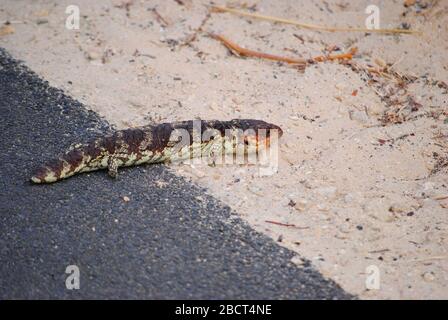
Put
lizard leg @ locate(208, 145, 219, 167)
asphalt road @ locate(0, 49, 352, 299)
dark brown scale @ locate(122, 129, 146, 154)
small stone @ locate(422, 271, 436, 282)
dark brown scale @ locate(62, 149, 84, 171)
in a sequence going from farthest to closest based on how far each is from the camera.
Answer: lizard leg @ locate(208, 145, 219, 167)
dark brown scale @ locate(122, 129, 146, 154)
dark brown scale @ locate(62, 149, 84, 171)
small stone @ locate(422, 271, 436, 282)
asphalt road @ locate(0, 49, 352, 299)

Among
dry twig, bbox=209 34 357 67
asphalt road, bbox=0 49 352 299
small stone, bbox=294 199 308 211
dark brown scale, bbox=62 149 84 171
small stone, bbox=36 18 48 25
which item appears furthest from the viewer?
small stone, bbox=36 18 48 25

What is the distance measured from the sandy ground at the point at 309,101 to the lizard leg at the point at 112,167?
2.06 feet

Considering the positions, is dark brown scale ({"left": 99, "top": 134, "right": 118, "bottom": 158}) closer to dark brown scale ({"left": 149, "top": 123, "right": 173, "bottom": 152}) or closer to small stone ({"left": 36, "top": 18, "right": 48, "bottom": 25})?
dark brown scale ({"left": 149, "top": 123, "right": 173, "bottom": 152})

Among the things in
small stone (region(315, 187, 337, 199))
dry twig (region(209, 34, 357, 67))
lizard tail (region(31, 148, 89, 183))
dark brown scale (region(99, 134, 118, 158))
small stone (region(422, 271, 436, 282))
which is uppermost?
dry twig (region(209, 34, 357, 67))

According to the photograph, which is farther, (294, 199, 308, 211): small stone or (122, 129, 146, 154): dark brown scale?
(122, 129, 146, 154): dark brown scale

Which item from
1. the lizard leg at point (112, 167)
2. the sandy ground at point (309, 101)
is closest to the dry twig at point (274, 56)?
the sandy ground at point (309, 101)

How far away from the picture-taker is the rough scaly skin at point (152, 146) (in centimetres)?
526

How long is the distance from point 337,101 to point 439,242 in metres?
2.21

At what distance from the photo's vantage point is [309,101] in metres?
6.50

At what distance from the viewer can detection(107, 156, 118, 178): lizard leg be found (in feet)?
17.8

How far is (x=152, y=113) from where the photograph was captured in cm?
632

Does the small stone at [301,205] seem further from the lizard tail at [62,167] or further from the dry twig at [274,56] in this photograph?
the dry twig at [274,56]

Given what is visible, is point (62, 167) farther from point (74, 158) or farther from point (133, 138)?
point (133, 138)

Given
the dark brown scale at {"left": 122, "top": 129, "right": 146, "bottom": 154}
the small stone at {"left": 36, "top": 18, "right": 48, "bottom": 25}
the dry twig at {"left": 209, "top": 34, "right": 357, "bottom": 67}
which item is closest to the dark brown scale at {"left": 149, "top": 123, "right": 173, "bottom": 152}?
the dark brown scale at {"left": 122, "top": 129, "right": 146, "bottom": 154}
